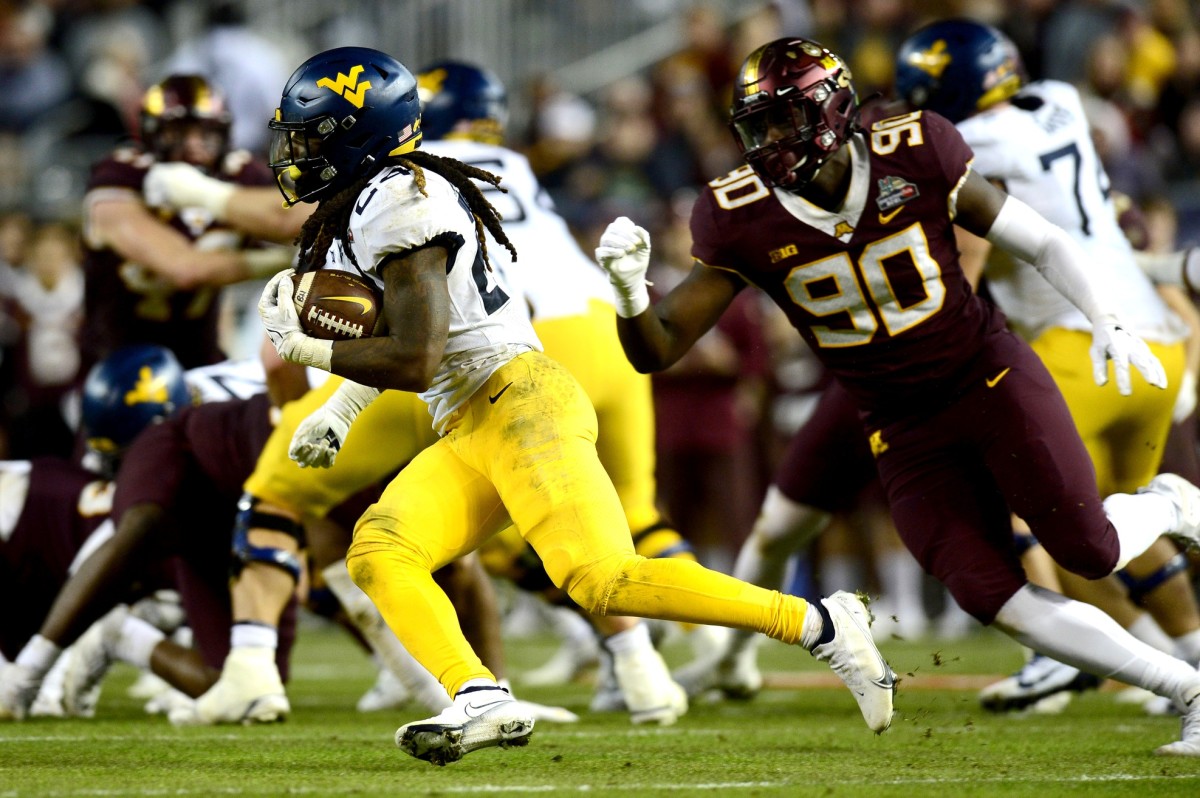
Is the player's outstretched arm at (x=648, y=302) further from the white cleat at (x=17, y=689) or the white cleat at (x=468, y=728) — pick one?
the white cleat at (x=17, y=689)

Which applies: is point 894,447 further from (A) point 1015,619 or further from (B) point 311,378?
(B) point 311,378

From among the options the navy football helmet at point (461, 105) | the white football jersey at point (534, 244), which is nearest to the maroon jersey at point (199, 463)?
the white football jersey at point (534, 244)

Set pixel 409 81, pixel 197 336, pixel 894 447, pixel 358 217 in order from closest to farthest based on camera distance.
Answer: pixel 358 217
pixel 409 81
pixel 894 447
pixel 197 336

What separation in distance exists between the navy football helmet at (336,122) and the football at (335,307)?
0.31 meters

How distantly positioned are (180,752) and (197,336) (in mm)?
3215

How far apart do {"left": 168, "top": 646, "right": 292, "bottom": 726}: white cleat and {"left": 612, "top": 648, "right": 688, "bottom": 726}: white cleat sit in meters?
1.08

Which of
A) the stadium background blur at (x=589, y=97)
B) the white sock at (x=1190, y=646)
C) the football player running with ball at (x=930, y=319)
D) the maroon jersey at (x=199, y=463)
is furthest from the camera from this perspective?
the stadium background blur at (x=589, y=97)

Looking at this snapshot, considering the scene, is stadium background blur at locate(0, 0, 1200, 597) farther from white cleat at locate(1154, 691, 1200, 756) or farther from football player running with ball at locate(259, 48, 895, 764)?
football player running with ball at locate(259, 48, 895, 764)

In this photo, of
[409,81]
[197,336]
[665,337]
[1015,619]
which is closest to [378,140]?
[409,81]

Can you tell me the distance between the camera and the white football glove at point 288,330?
3.94 m

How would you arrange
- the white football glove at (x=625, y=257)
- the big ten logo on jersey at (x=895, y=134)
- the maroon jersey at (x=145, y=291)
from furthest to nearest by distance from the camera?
1. the maroon jersey at (x=145, y=291)
2. the big ten logo on jersey at (x=895, y=134)
3. the white football glove at (x=625, y=257)

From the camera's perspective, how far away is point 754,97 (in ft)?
14.3

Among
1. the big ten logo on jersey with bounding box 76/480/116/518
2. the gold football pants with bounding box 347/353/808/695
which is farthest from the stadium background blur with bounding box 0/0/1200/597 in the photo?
the gold football pants with bounding box 347/353/808/695

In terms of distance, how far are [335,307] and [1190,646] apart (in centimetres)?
295
